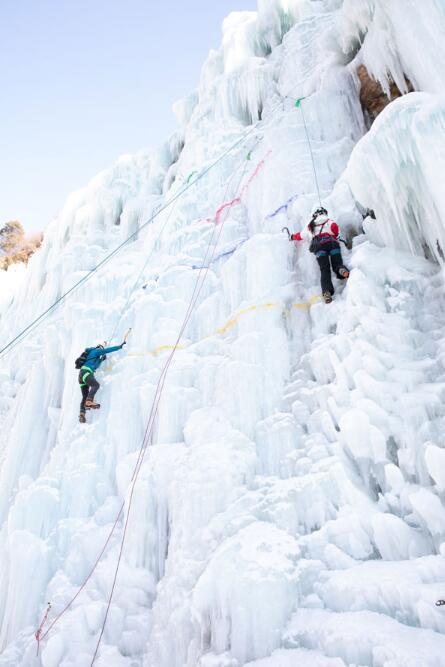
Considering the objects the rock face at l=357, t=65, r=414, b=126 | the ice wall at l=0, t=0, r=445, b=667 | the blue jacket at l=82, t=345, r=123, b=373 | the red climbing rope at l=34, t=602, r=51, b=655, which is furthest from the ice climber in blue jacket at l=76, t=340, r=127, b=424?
the rock face at l=357, t=65, r=414, b=126

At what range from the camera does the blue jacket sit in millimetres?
5367

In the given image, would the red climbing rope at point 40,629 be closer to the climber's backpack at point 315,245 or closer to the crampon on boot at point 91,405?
the crampon on boot at point 91,405

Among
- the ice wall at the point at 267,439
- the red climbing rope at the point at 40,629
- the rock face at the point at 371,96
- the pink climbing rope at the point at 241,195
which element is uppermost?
the rock face at the point at 371,96

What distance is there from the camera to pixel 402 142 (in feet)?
12.7

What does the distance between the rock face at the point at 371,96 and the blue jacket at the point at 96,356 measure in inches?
216

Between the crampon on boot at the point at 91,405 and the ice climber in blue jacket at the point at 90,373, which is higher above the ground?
the ice climber in blue jacket at the point at 90,373

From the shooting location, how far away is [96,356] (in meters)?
5.47

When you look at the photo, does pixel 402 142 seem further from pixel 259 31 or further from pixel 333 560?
pixel 259 31

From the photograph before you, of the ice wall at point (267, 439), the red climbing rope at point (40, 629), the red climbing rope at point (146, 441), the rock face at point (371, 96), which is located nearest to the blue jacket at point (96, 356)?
the ice wall at point (267, 439)

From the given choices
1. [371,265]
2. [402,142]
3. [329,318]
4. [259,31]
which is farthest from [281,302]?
[259,31]

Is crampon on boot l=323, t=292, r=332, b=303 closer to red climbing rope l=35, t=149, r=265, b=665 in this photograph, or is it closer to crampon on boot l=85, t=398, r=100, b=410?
red climbing rope l=35, t=149, r=265, b=665

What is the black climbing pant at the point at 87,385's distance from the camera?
5.19m

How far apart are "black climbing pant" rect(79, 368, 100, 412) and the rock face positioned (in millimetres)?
5889

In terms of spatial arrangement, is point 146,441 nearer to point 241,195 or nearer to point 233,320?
point 233,320
